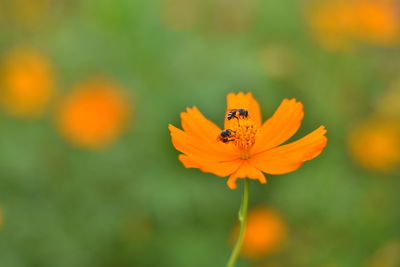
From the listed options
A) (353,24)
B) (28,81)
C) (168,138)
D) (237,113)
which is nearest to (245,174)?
(237,113)

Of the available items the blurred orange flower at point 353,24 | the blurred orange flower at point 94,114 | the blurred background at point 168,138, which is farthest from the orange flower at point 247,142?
the blurred orange flower at point 353,24

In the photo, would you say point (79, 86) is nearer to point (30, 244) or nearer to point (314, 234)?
point (30, 244)

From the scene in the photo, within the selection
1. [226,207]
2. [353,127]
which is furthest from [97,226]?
[353,127]

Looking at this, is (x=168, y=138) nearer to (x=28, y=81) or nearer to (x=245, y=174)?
(x=28, y=81)

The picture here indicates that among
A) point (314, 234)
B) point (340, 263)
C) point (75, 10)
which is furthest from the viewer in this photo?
point (75, 10)

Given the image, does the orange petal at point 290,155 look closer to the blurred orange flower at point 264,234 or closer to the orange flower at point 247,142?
the orange flower at point 247,142

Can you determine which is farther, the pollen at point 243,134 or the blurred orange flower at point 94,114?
the blurred orange flower at point 94,114
